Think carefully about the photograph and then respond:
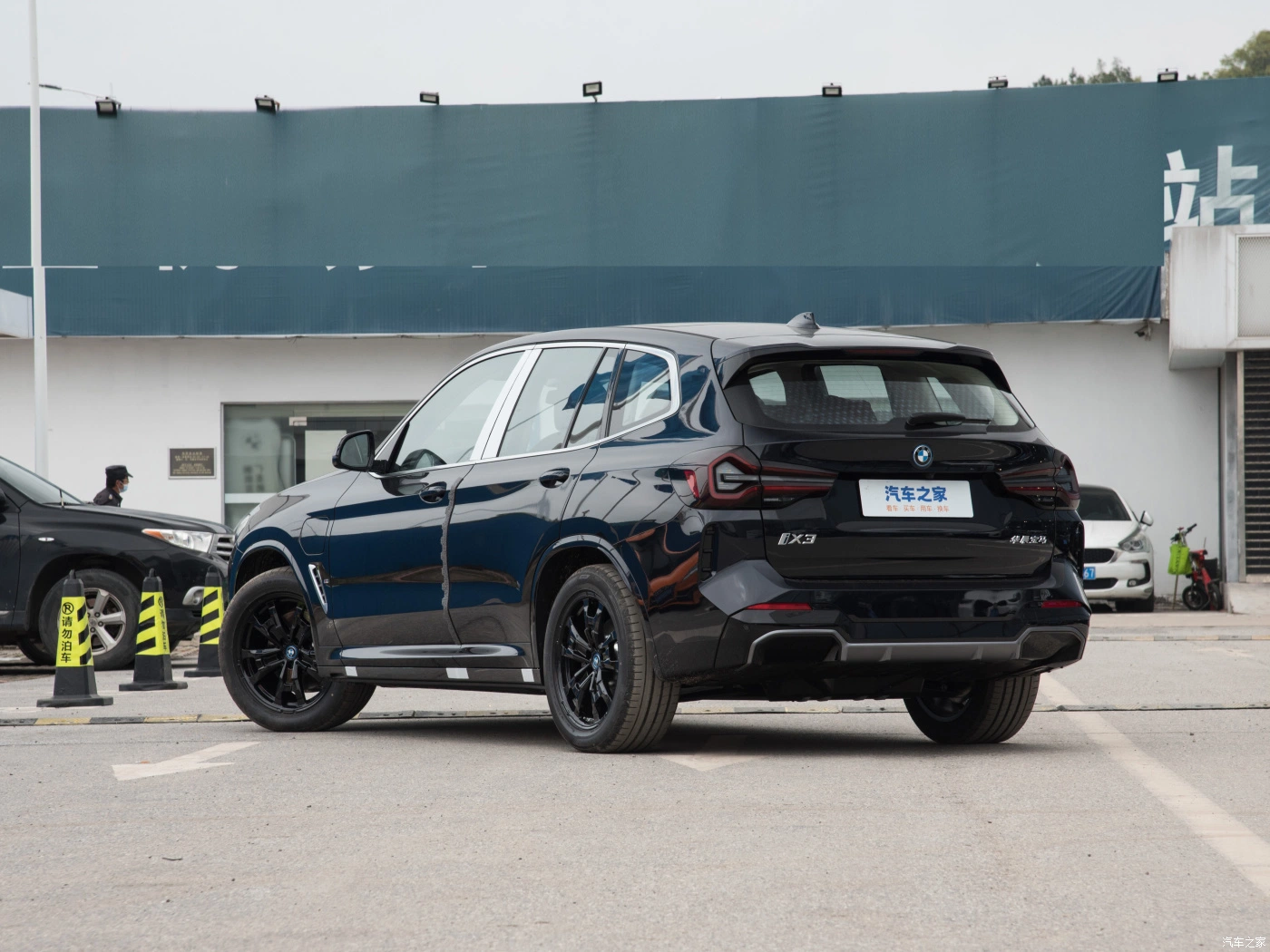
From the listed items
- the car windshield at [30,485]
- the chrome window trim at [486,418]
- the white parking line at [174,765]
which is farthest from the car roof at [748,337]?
the car windshield at [30,485]

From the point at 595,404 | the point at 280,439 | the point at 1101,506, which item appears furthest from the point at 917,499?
the point at 280,439

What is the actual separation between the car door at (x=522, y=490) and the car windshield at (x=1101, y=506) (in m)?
16.5

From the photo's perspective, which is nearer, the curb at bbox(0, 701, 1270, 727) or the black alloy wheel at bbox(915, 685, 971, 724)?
the black alloy wheel at bbox(915, 685, 971, 724)

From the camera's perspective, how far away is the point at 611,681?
7488mm

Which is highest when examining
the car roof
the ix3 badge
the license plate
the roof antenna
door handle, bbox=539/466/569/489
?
the roof antenna


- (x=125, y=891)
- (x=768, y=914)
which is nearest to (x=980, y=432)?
(x=768, y=914)

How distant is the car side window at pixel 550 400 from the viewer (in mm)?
7965

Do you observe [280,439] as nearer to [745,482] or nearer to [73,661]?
[73,661]

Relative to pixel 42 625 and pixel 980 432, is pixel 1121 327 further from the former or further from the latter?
pixel 980 432

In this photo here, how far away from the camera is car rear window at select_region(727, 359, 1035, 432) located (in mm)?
7242

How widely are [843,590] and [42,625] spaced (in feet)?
30.0

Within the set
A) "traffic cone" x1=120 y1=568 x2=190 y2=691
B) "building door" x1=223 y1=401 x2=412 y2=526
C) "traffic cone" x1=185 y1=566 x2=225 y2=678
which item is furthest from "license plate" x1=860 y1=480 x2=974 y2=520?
"building door" x1=223 y1=401 x2=412 y2=526

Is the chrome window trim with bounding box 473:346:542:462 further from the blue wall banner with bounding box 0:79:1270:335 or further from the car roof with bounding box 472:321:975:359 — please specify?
the blue wall banner with bounding box 0:79:1270:335

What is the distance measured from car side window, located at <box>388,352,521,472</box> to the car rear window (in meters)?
1.62
